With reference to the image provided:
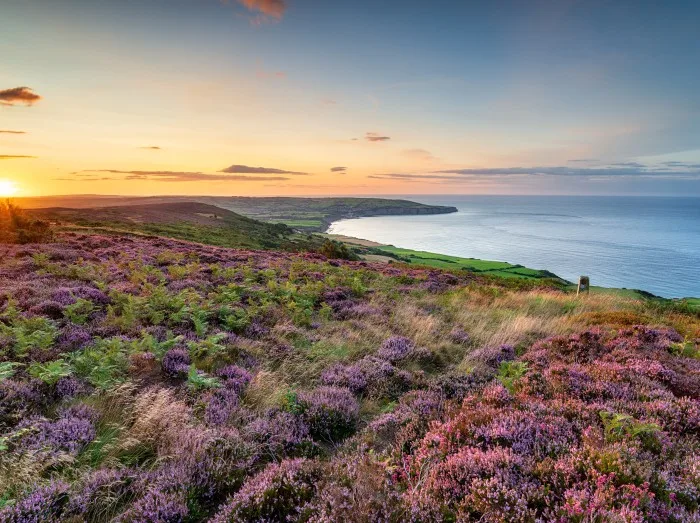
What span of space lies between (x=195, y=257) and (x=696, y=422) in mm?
22548

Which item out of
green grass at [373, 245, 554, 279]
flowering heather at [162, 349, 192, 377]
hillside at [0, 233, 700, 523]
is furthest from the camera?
green grass at [373, 245, 554, 279]

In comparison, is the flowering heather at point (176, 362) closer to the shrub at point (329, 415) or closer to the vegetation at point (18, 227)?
the shrub at point (329, 415)

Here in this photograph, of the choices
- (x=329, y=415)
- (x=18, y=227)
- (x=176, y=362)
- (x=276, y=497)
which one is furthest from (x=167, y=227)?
(x=276, y=497)

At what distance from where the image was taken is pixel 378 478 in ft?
11.2

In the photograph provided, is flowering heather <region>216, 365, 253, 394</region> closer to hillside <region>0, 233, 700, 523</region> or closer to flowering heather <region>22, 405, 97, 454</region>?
hillside <region>0, 233, 700, 523</region>

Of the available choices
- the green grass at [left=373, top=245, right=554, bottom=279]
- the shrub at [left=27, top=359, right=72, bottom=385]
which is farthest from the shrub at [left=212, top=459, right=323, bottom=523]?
the green grass at [left=373, top=245, right=554, bottom=279]

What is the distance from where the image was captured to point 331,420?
520 centimetres

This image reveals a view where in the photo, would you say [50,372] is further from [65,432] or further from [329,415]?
[329,415]

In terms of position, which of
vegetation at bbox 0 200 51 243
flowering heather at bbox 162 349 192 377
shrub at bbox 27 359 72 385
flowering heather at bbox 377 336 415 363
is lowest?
flowering heather at bbox 377 336 415 363

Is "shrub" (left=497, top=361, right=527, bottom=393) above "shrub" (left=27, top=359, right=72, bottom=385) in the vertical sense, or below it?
below

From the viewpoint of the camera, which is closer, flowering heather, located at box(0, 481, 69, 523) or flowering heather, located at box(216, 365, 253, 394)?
flowering heather, located at box(0, 481, 69, 523)

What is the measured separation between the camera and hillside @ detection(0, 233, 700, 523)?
3.22 metres

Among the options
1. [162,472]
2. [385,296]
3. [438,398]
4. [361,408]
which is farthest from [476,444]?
[385,296]

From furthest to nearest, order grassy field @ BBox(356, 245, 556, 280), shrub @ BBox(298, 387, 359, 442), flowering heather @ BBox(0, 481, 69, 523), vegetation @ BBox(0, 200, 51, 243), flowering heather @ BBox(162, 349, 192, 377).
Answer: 1. grassy field @ BBox(356, 245, 556, 280)
2. vegetation @ BBox(0, 200, 51, 243)
3. flowering heather @ BBox(162, 349, 192, 377)
4. shrub @ BBox(298, 387, 359, 442)
5. flowering heather @ BBox(0, 481, 69, 523)
